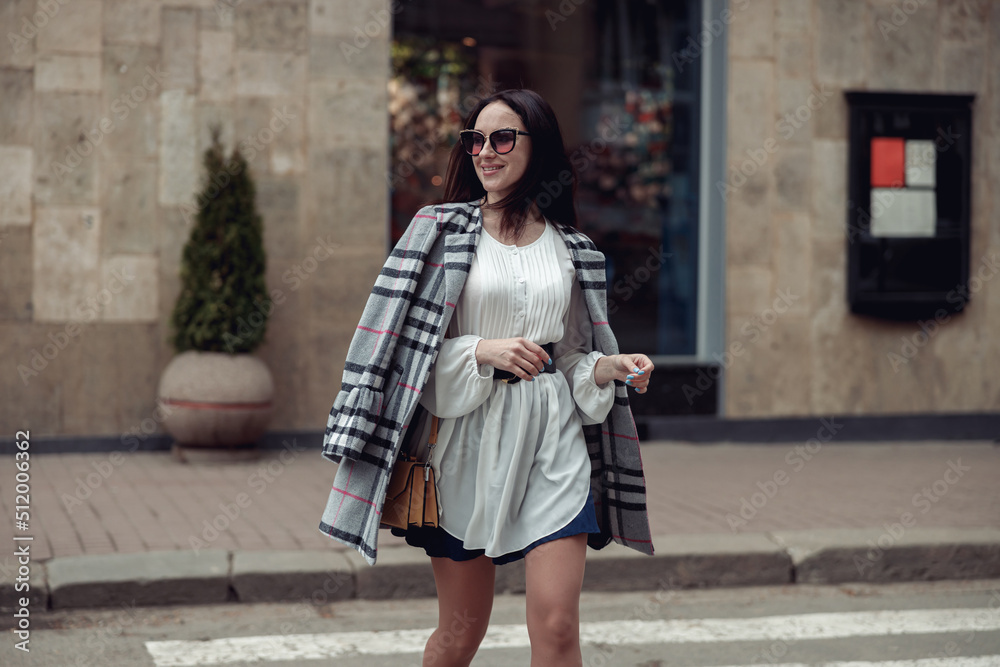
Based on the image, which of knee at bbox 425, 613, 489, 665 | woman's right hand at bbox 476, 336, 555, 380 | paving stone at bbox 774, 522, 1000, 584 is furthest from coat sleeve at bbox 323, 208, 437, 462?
paving stone at bbox 774, 522, 1000, 584

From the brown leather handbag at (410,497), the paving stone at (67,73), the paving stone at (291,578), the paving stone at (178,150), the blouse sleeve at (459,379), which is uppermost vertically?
the paving stone at (67,73)

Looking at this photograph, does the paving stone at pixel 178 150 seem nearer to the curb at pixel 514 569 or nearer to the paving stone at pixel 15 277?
the paving stone at pixel 15 277

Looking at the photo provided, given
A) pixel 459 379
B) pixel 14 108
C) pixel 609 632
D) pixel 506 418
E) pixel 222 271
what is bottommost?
pixel 609 632

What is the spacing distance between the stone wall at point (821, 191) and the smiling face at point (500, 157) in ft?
22.0

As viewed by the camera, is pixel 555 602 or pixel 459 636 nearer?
pixel 555 602

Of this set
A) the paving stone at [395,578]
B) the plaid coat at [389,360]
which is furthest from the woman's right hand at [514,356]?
the paving stone at [395,578]

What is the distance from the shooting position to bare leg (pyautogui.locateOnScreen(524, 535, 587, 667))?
3.00m

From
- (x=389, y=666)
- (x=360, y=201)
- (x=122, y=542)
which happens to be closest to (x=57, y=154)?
A: (x=360, y=201)

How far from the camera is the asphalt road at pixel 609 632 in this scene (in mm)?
4609

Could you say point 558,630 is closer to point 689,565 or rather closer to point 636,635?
point 636,635

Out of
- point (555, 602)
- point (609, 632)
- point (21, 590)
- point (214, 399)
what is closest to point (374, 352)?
point (555, 602)

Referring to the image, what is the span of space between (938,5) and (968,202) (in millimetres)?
1695

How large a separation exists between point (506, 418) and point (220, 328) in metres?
5.55

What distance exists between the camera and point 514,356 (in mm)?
2984
